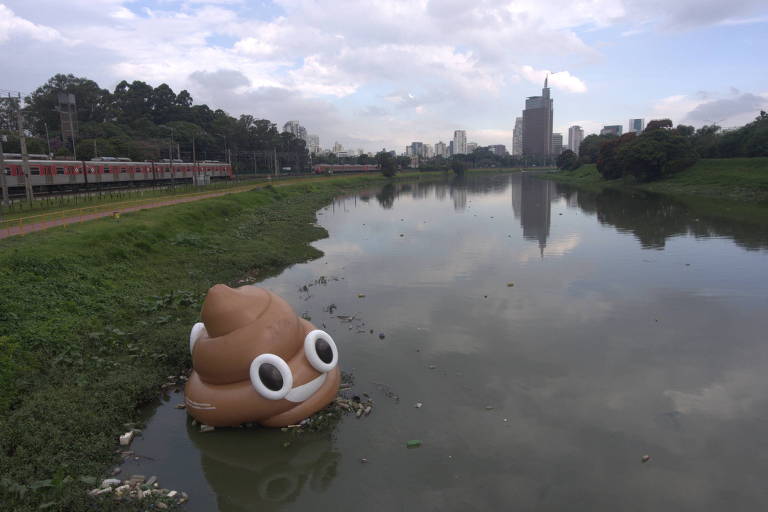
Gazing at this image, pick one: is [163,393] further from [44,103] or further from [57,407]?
[44,103]

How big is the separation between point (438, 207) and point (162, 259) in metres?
36.0

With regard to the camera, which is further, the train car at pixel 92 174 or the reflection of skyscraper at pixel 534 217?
the train car at pixel 92 174

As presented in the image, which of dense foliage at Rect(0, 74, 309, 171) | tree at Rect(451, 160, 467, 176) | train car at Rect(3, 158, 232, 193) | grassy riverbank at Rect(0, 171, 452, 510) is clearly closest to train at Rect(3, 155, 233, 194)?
train car at Rect(3, 158, 232, 193)

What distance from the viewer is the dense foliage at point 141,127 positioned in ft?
216

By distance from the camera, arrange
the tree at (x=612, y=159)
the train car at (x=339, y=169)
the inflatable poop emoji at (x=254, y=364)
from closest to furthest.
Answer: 1. the inflatable poop emoji at (x=254, y=364)
2. the tree at (x=612, y=159)
3. the train car at (x=339, y=169)

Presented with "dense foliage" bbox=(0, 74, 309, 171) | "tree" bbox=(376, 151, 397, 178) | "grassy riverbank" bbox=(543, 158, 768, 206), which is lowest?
"grassy riverbank" bbox=(543, 158, 768, 206)

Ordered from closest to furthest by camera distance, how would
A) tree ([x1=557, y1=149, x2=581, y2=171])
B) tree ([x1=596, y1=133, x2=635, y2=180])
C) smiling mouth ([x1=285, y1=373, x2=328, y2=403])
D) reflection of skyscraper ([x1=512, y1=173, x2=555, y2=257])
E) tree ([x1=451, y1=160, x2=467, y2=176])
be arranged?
smiling mouth ([x1=285, y1=373, x2=328, y2=403])
reflection of skyscraper ([x1=512, y1=173, x2=555, y2=257])
tree ([x1=596, y1=133, x2=635, y2=180])
tree ([x1=557, y1=149, x2=581, y2=171])
tree ([x1=451, y1=160, x2=467, y2=176])

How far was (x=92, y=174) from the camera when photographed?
44.8 meters

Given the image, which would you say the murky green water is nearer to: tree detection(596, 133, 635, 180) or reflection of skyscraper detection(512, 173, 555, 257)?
reflection of skyscraper detection(512, 173, 555, 257)

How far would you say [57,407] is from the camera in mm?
8766

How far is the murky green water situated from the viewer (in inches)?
307

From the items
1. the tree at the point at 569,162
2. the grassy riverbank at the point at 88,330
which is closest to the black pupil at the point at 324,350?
the grassy riverbank at the point at 88,330

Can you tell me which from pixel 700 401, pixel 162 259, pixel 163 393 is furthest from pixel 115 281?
pixel 700 401

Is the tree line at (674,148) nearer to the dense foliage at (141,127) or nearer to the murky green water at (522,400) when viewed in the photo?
the murky green water at (522,400)
